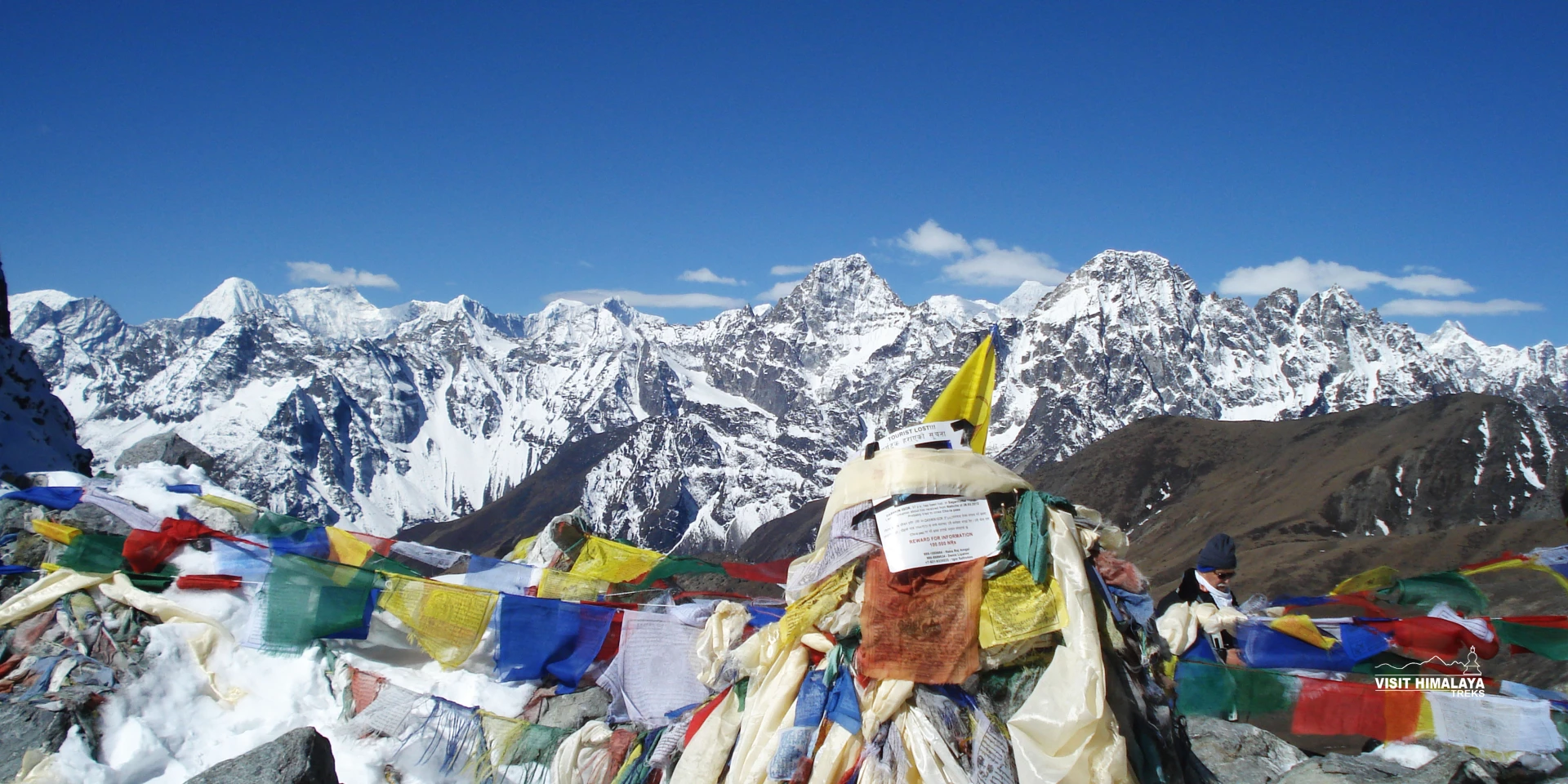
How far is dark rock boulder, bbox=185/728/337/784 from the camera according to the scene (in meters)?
4.52

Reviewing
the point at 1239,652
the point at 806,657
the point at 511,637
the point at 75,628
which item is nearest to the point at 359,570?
the point at 511,637

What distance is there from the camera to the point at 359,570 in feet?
23.7

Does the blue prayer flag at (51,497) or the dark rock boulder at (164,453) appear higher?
the dark rock boulder at (164,453)

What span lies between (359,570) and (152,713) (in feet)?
5.49

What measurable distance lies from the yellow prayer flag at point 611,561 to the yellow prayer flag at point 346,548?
90.1 inches

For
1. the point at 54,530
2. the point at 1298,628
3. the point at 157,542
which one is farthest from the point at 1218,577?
the point at 54,530

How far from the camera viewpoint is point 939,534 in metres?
4.71

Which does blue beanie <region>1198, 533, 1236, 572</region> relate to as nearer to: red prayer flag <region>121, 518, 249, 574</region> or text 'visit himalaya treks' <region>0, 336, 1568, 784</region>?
text 'visit himalaya treks' <region>0, 336, 1568, 784</region>

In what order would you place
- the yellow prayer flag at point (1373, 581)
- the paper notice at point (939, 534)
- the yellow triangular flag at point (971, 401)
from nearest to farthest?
the paper notice at point (939, 534) → the yellow triangular flag at point (971, 401) → the yellow prayer flag at point (1373, 581)

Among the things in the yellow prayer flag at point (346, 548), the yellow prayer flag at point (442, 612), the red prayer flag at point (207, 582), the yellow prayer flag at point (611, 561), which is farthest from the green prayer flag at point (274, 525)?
the yellow prayer flag at point (611, 561)

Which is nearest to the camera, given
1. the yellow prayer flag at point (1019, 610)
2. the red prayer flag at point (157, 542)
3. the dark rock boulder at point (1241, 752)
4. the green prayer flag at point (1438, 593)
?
the yellow prayer flag at point (1019, 610)

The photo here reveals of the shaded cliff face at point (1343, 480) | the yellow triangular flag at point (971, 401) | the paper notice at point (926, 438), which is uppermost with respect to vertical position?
the yellow triangular flag at point (971, 401)

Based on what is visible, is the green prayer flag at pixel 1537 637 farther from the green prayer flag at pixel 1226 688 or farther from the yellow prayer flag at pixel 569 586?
the yellow prayer flag at pixel 569 586

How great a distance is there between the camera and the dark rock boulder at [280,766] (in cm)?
452
